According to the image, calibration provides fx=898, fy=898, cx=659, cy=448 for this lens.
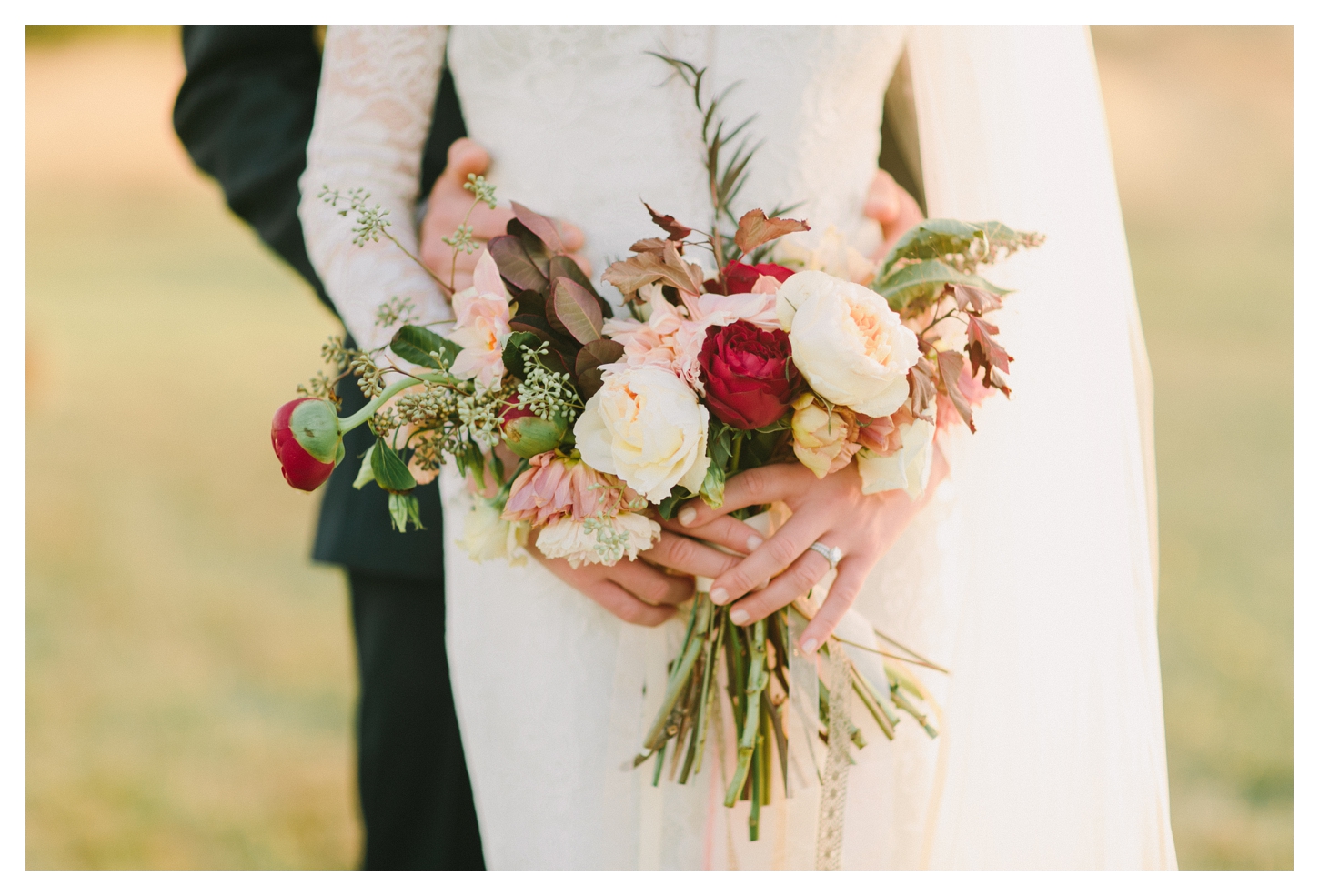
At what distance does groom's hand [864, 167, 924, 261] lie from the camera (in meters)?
1.21

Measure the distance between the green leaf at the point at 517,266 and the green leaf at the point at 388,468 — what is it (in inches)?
9.0

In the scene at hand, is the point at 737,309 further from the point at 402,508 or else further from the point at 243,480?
the point at 243,480

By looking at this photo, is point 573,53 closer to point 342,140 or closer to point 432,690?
point 342,140

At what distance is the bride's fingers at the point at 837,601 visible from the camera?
1077 mm

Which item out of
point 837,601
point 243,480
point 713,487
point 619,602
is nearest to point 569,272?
point 713,487

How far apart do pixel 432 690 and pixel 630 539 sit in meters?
0.89

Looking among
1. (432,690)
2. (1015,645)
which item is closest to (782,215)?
(1015,645)

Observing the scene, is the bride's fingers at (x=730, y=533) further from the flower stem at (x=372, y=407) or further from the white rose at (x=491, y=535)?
the flower stem at (x=372, y=407)

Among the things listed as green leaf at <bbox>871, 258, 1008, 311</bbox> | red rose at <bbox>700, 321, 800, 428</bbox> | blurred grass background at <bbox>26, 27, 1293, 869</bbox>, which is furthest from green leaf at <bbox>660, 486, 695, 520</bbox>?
blurred grass background at <bbox>26, 27, 1293, 869</bbox>

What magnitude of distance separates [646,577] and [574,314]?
1.12 feet

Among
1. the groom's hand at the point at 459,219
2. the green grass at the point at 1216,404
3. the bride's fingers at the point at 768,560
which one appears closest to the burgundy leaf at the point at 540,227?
the groom's hand at the point at 459,219

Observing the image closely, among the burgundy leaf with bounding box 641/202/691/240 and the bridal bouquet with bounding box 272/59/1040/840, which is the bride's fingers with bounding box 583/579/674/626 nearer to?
the bridal bouquet with bounding box 272/59/1040/840

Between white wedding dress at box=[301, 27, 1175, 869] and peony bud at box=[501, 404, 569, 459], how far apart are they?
9.9 inches
